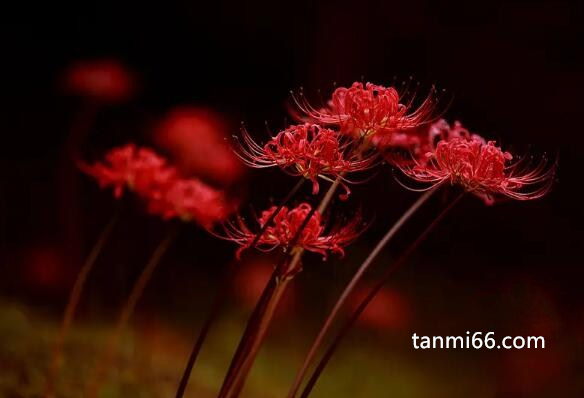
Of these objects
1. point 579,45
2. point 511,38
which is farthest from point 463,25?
point 579,45

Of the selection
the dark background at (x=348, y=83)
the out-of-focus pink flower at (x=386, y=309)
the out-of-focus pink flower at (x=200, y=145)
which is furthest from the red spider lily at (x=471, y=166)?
the out-of-focus pink flower at (x=386, y=309)

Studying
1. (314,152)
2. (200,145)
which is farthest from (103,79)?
(314,152)

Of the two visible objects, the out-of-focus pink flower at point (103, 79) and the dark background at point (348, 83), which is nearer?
the dark background at point (348, 83)

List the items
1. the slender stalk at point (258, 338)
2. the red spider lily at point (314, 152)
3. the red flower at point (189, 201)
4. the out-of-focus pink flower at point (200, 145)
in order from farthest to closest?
the out-of-focus pink flower at point (200, 145) < the red flower at point (189, 201) < the slender stalk at point (258, 338) < the red spider lily at point (314, 152)

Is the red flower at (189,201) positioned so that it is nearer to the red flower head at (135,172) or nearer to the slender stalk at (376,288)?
the red flower head at (135,172)

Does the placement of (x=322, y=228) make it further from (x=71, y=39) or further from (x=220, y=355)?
(x=71, y=39)

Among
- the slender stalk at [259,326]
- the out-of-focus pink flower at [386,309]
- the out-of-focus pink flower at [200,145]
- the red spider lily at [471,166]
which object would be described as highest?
the out-of-focus pink flower at [200,145]
